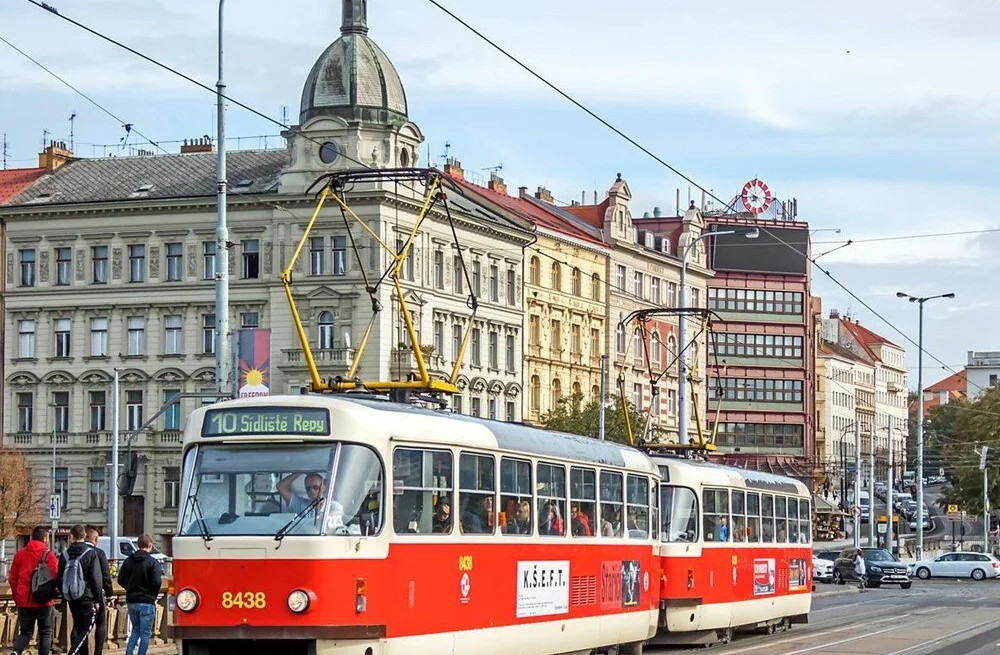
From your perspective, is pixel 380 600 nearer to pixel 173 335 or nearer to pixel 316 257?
pixel 316 257


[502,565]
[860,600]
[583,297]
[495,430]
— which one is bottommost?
[860,600]

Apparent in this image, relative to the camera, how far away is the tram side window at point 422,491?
17.3 meters

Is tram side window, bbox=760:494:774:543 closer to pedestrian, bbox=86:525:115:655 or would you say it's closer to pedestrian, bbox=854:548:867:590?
pedestrian, bbox=86:525:115:655

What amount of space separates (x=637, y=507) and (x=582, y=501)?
2.53 meters

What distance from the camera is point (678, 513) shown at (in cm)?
2727

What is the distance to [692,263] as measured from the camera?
319 ft

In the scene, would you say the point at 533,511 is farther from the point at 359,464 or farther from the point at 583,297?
the point at 583,297

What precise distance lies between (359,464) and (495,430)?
2.99 meters

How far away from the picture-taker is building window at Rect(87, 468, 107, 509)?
236 ft

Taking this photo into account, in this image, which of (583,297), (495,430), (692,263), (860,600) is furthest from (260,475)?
(692,263)

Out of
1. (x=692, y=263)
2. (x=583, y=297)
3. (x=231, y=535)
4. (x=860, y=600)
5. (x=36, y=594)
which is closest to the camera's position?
(x=231, y=535)

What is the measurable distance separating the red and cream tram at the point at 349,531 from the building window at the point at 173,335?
54185 mm

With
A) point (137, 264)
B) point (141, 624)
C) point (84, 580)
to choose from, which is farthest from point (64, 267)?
point (84, 580)

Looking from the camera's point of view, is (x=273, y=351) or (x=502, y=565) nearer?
(x=502, y=565)
